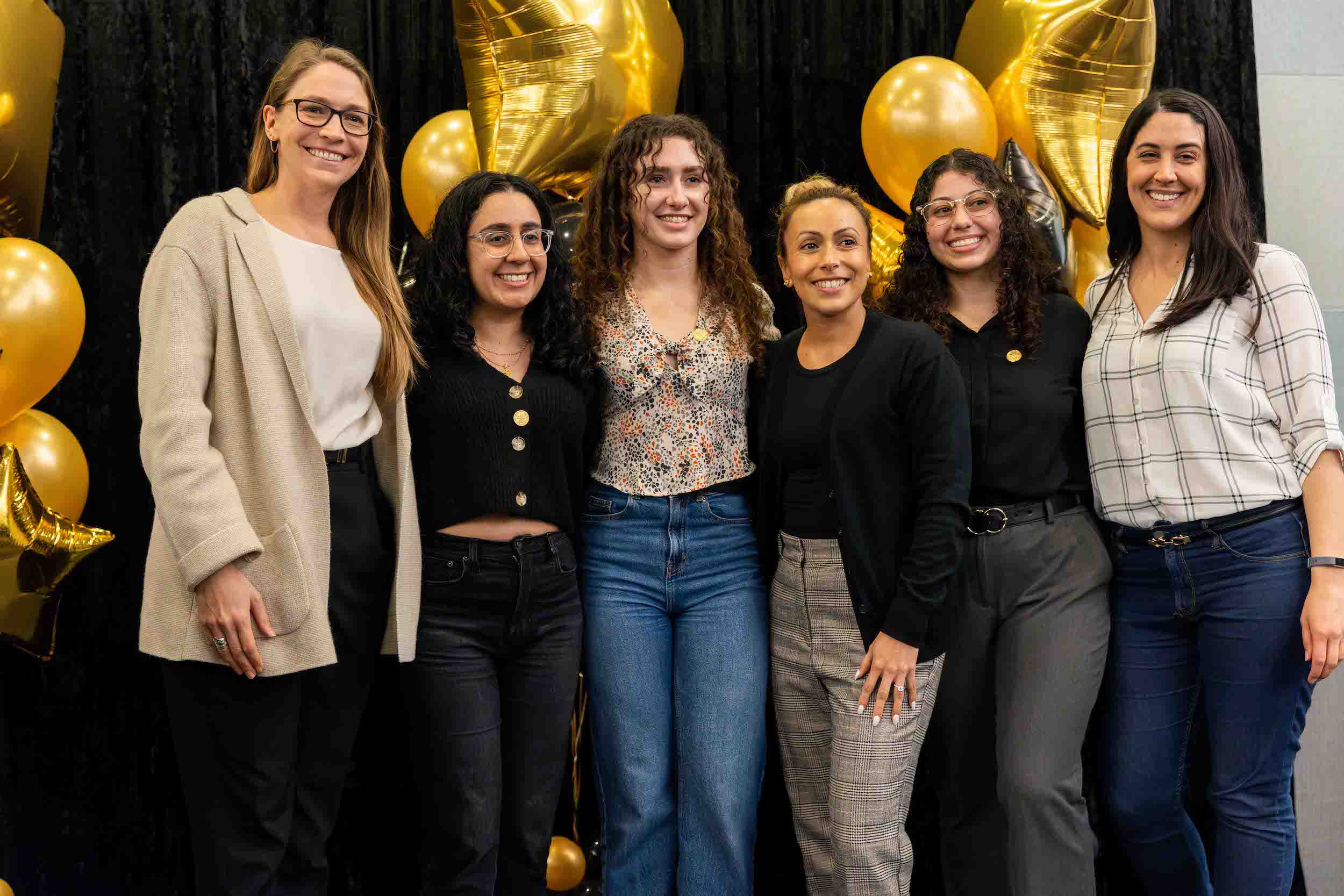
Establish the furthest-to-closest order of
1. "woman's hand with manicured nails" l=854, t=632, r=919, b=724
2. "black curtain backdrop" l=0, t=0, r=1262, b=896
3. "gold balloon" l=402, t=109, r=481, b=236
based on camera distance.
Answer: "black curtain backdrop" l=0, t=0, r=1262, b=896
"gold balloon" l=402, t=109, r=481, b=236
"woman's hand with manicured nails" l=854, t=632, r=919, b=724

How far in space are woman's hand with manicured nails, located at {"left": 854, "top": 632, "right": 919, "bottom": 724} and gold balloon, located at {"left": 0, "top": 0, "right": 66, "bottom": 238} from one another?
171 cm

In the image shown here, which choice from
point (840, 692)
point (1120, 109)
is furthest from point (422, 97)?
point (840, 692)

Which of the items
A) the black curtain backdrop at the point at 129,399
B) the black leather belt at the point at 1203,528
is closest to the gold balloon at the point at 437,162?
the black curtain backdrop at the point at 129,399

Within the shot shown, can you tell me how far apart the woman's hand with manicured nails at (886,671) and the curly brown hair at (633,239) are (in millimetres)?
567

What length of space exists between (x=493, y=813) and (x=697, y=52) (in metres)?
2.05

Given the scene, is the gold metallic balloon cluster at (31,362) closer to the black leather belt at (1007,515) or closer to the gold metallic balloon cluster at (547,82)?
the gold metallic balloon cluster at (547,82)

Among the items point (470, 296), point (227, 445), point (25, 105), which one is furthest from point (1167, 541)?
point (25, 105)

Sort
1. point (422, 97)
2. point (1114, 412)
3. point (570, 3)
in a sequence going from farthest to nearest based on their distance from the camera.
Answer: point (422, 97) < point (570, 3) < point (1114, 412)

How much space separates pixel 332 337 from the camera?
5.40 feet

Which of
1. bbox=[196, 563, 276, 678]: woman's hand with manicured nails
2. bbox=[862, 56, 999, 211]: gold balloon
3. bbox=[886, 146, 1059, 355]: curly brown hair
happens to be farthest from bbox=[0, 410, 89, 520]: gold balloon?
bbox=[862, 56, 999, 211]: gold balloon

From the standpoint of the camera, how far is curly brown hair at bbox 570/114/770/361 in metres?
1.98

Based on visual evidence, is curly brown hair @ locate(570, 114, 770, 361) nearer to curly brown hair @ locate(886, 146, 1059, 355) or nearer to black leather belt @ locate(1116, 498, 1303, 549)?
curly brown hair @ locate(886, 146, 1059, 355)

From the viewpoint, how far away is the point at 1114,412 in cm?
191

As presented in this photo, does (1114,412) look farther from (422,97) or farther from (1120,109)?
(422,97)
